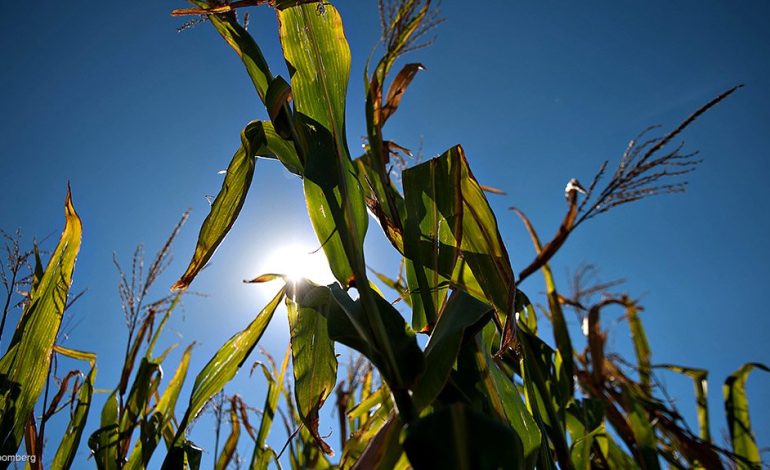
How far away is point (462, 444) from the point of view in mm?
365

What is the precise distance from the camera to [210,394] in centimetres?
75

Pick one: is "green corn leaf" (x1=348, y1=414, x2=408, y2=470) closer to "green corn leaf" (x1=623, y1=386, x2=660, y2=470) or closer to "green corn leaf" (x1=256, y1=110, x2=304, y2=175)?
"green corn leaf" (x1=256, y1=110, x2=304, y2=175)

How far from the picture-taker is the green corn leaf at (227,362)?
2.44 feet

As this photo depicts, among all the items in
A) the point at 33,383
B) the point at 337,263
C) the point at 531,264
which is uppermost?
the point at 531,264

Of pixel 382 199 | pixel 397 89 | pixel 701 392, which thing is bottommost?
pixel 701 392

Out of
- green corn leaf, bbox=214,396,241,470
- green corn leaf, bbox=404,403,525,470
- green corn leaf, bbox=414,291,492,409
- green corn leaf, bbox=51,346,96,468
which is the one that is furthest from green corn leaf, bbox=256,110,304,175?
green corn leaf, bbox=214,396,241,470

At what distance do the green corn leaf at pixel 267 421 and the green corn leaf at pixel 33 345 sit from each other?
48 centimetres

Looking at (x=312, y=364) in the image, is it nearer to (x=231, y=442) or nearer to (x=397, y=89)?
(x=397, y=89)

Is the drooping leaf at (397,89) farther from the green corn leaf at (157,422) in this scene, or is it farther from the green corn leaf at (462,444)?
the green corn leaf at (157,422)

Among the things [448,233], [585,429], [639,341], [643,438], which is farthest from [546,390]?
[639,341]

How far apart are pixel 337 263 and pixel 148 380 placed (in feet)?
2.50

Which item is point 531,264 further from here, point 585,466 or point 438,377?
point 438,377

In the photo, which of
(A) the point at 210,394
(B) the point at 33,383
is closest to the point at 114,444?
(B) the point at 33,383

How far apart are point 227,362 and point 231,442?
2.63 feet
